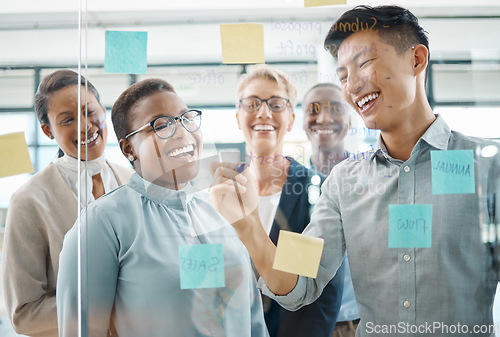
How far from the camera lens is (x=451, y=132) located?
1.11m

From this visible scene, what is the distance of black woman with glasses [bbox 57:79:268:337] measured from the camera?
43.0 inches

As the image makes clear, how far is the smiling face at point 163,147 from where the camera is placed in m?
1.12

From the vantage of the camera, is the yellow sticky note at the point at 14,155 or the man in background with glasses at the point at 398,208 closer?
the man in background with glasses at the point at 398,208

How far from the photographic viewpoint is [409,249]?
1.08m

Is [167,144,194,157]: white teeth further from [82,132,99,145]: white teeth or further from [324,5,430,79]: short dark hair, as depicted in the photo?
[324,5,430,79]: short dark hair

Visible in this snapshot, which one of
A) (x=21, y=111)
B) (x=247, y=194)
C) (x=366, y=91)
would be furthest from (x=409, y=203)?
(x=21, y=111)

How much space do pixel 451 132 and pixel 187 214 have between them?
774 millimetres

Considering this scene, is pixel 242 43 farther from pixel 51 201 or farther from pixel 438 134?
pixel 51 201

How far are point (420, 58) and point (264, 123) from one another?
464mm

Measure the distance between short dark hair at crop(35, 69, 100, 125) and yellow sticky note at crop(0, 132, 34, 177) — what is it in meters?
0.09

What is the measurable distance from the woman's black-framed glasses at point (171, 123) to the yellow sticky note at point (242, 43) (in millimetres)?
181

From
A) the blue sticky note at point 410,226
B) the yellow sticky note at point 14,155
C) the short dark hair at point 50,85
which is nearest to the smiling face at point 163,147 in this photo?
the short dark hair at point 50,85

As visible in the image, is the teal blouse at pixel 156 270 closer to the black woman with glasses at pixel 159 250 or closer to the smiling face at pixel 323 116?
the black woman with glasses at pixel 159 250
